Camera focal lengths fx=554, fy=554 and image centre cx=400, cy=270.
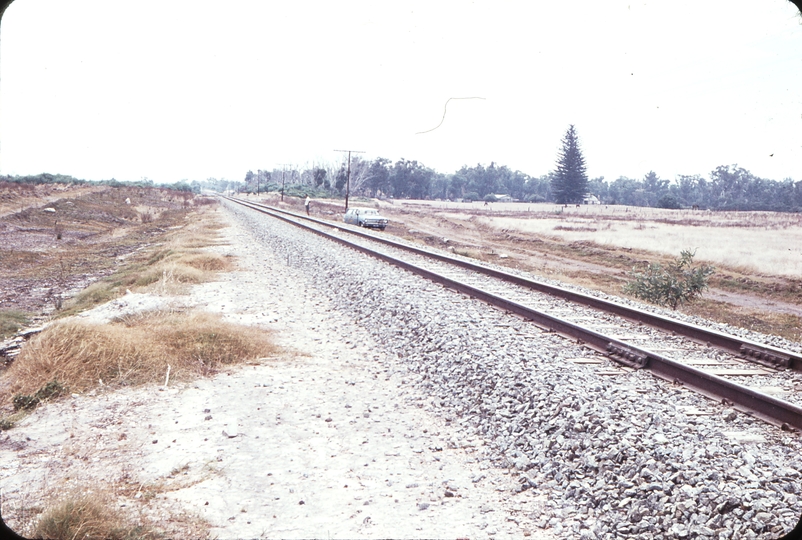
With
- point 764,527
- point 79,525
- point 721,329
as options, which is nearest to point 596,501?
point 764,527

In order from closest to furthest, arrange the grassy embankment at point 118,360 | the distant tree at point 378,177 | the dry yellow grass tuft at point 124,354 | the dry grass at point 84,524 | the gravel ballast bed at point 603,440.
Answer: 1. the dry grass at point 84,524
2. the gravel ballast bed at point 603,440
3. the grassy embankment at point 118,360
4. the dry yellow grass tuft at point 124,354
5. the distant tree at point 378,177

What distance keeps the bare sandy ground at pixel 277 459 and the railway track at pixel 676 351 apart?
85.8 inches

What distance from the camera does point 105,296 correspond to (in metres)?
11.7

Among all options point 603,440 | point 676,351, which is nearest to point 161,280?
point 676,351

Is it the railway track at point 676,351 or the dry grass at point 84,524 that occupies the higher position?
the railway track at point 676,351

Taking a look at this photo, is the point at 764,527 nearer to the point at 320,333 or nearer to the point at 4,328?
the point at 320,333

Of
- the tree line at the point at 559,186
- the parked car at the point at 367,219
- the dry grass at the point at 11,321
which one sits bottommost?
the dry grass at the point at 11,321

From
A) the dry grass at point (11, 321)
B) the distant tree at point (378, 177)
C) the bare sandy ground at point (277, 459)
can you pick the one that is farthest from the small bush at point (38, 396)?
the distant tree at point (378, 177)

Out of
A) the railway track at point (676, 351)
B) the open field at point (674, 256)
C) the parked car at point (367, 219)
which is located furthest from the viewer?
the parked car at point (367, 219)

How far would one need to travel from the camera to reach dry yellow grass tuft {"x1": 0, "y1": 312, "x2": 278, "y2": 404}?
5605mm

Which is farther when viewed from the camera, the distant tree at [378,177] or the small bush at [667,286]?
the distant tree at [378,177]

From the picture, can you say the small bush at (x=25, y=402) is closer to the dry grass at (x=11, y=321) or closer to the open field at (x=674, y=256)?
the dry grass at (x=11, y=321)

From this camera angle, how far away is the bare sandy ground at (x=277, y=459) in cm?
340

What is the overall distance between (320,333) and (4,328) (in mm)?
6122
